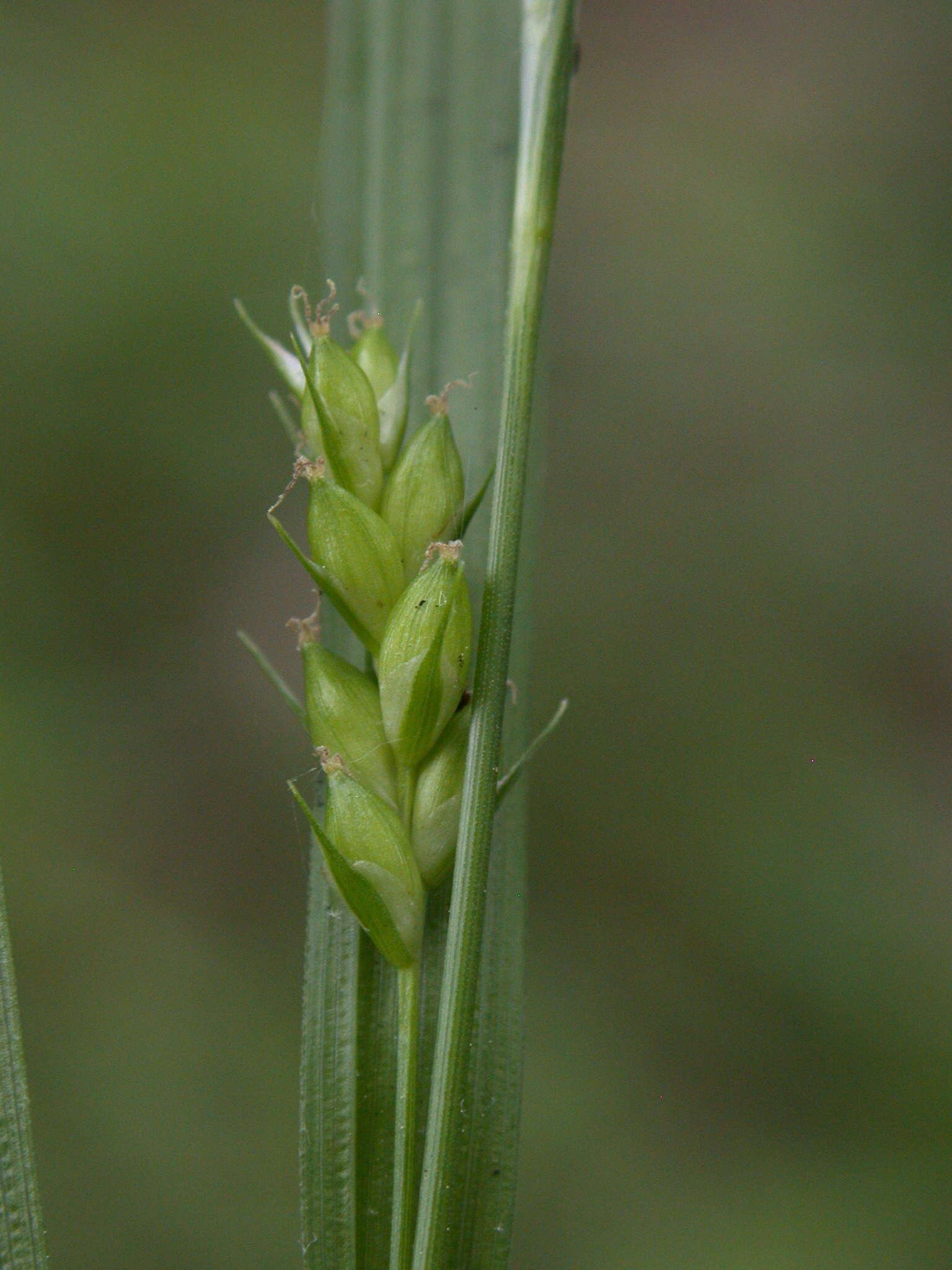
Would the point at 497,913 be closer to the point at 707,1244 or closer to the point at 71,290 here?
the point at 707,1244

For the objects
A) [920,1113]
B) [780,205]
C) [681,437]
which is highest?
[780,205]

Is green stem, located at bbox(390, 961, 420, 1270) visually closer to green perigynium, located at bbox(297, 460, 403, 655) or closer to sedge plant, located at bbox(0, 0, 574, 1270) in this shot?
sedge plant, located at bbox(0, 0, 574, 1270)

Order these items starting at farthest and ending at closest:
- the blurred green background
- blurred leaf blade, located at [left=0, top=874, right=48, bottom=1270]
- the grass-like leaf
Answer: the blurred green background
the grass-like leaf
blurred leaf blade, located at [left=0, top=874, right=48, bottom=1270]

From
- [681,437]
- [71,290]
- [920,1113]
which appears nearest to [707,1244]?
[920,1113]

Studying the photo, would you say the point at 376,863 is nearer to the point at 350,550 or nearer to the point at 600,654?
the point at 350,550

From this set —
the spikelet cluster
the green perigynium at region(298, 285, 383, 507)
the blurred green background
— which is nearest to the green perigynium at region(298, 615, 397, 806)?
the spikelet cluster

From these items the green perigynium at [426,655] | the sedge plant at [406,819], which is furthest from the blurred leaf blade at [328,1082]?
the green perigynium at [426,655]

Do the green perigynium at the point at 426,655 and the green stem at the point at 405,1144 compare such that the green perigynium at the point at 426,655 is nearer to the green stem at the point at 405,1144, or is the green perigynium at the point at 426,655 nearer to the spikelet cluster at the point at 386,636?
the spikelet cluster at the point at 386,636
